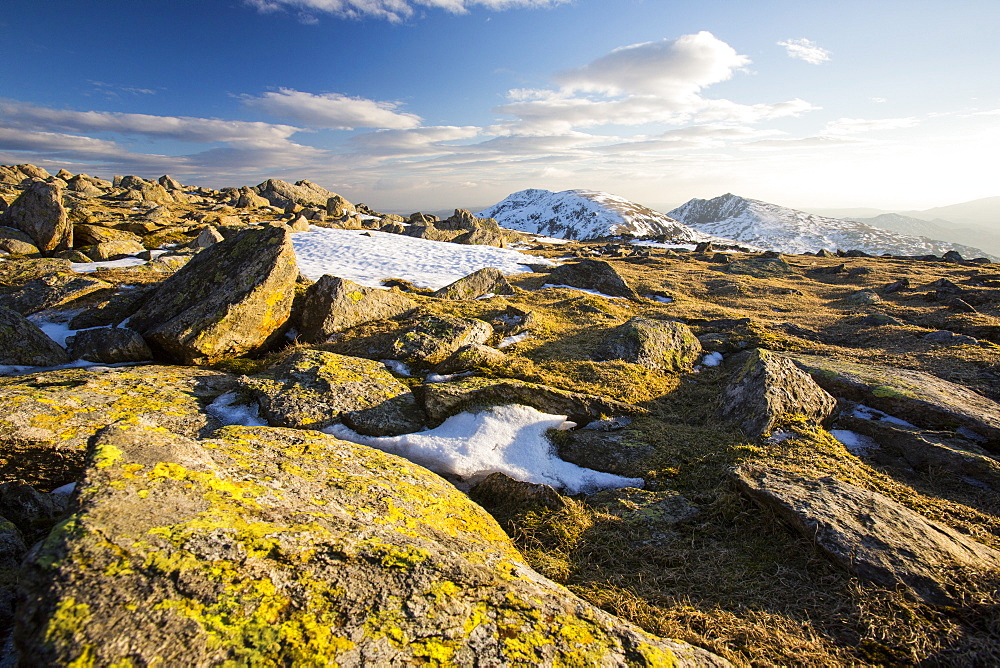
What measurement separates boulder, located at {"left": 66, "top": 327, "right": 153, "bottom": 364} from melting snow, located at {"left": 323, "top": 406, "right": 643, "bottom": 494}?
629cm

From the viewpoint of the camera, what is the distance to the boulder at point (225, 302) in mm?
9906

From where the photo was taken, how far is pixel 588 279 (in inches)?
998

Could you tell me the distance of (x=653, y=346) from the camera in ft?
37.9

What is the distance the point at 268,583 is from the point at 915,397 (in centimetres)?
1164

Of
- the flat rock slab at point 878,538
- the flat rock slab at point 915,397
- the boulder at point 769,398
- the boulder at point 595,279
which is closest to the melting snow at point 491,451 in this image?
the flat rock slab at point 878,538

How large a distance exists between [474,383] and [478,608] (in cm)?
554

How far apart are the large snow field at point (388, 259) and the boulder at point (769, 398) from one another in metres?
17.2

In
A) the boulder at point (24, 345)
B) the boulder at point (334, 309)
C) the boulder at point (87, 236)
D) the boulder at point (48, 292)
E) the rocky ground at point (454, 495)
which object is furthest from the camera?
the boulder at point (87, 236)

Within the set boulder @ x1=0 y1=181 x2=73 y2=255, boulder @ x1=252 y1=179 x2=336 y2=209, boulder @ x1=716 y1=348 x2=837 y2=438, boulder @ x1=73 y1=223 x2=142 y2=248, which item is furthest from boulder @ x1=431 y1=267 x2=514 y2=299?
boulder @ x1=252 y1=179 x2=336 y2=209

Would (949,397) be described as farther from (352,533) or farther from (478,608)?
(352,533)

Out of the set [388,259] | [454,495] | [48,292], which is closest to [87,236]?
[48,292]

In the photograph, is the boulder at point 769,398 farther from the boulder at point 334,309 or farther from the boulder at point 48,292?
the boulder at point 48,292

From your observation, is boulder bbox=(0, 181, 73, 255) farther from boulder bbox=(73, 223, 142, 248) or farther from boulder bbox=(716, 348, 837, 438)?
boulder bbox=(716, 348, 837, 438)

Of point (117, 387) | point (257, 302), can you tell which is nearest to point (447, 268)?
point (257, 302)
